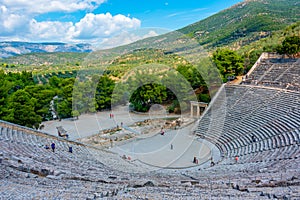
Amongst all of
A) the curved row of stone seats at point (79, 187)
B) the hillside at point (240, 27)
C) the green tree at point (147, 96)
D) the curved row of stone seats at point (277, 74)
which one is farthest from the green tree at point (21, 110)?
the hillside at point (240, 27)

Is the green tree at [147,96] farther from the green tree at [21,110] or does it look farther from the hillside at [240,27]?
the hillside at [240,27]

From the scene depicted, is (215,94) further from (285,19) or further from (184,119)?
(285,19)

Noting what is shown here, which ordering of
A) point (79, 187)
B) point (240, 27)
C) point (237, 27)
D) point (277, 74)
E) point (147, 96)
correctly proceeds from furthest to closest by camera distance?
point (237, 27), point (240, 27), point (147, 96), point (277, 74), point (79, 187)

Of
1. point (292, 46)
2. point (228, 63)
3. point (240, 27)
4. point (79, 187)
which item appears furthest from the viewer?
point (240, 27)

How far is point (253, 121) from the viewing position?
18.3 m

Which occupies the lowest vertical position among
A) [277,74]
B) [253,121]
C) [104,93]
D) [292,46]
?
[253,121]

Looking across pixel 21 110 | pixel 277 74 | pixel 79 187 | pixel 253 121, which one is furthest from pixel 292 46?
pixel 79 187

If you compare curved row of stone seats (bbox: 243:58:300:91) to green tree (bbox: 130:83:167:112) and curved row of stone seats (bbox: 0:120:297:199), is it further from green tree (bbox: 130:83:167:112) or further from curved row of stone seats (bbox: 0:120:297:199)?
curved row of stone seats (bbox: 0:120:297:199)

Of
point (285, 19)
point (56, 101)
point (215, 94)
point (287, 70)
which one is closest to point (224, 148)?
point (215, 94)

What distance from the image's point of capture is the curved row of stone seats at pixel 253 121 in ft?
49.0

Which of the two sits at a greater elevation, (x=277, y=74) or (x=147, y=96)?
(x=277, y=74)

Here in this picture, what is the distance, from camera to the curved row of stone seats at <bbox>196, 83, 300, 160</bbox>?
1494cm

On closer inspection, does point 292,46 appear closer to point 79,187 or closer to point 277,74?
point 277,74

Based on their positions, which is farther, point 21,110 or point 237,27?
point 237,27
